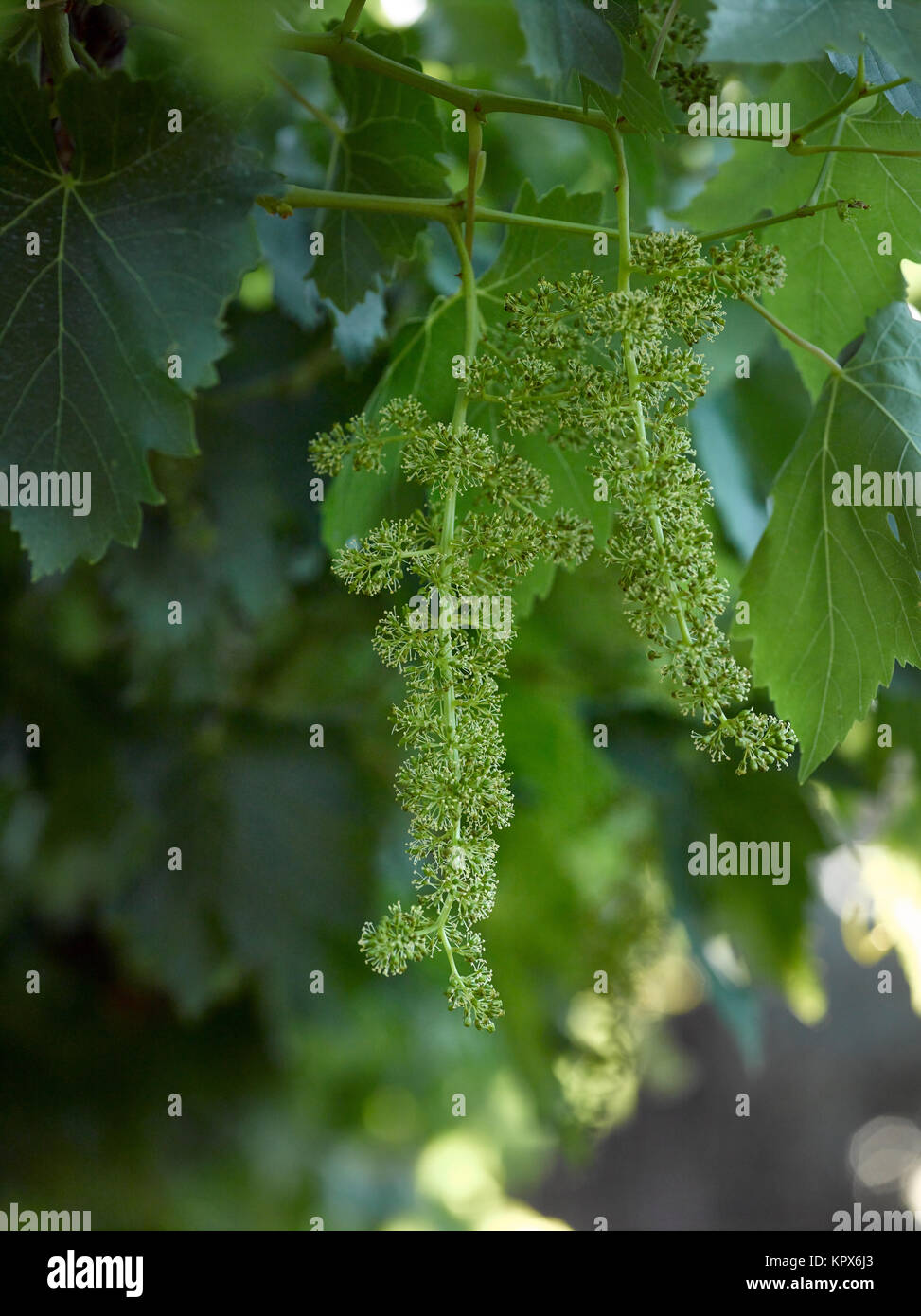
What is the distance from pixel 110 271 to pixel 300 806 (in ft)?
1.85

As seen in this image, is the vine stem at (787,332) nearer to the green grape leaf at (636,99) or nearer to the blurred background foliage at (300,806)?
the green grape leaf at (636,99)

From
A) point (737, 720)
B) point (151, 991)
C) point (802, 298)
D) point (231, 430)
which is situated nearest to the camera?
point (737, 720)

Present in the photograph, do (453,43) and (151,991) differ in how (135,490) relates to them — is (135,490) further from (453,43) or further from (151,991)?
(151,991)

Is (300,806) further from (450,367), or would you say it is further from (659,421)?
(659,421)

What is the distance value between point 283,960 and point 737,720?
2.03ft

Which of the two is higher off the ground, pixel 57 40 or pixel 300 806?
pixel 57 40

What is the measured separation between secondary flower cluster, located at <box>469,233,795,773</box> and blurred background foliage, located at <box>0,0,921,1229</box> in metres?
0.25

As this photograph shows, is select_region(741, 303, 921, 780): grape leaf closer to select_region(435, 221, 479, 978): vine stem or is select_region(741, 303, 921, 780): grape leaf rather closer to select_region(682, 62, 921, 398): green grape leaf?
select_region(682, 62, 921, 398): green grape leaf

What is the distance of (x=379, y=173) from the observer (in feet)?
1.47

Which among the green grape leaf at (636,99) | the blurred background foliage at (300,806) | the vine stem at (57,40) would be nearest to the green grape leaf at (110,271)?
the vine stem at (57,40)

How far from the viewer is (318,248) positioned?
448mm

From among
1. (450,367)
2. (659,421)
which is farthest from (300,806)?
(659,421)
